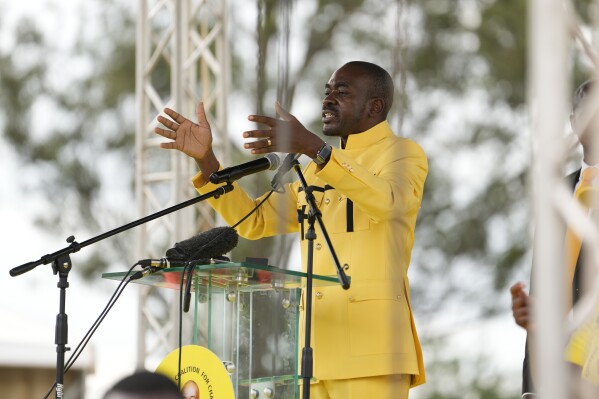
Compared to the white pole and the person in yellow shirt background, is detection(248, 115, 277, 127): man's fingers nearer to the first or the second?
the person in yellow shirt background

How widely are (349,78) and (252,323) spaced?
3.05ft

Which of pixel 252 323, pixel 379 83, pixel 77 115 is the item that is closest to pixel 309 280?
pixel 252 323

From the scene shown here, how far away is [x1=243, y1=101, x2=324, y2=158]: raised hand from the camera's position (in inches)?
122

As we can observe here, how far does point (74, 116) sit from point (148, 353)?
6592 millimetres

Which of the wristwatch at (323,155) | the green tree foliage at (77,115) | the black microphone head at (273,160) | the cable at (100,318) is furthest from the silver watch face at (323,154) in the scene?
the green tree foliage at (77,115)

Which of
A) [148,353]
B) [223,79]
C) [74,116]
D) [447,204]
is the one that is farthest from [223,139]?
[74,116]

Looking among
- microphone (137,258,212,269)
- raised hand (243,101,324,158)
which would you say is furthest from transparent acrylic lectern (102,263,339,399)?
raised hand (243,101,324,158)

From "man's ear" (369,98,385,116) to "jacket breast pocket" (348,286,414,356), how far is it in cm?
66

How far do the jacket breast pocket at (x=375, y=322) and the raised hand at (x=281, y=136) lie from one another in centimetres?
49

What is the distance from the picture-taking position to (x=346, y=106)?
3721mm

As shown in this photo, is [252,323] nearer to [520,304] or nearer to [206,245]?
[206,245]

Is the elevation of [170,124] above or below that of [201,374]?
above

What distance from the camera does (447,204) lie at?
12266 mm

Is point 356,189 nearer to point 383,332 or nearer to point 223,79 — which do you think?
point 383,332
